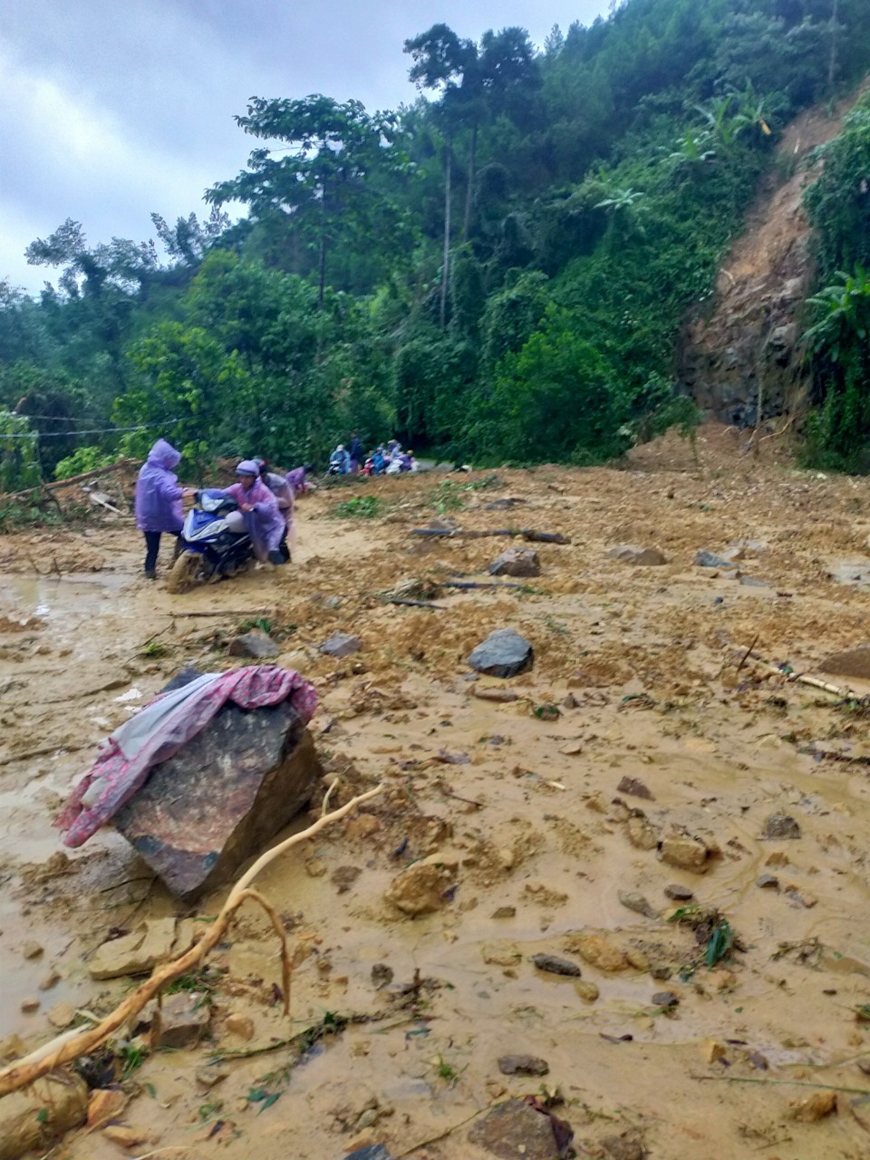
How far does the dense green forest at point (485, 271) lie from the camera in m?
15.7

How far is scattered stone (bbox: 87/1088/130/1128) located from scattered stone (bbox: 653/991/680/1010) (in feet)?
4.72

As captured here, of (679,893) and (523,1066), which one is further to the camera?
(679,893)

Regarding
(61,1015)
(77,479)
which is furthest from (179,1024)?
(77,479)

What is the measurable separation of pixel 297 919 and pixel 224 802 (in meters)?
0.51

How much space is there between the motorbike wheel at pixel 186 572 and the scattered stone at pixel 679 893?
5526 mm

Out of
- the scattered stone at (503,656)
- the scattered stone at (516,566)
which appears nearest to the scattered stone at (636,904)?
the scattered stone at (503,656)

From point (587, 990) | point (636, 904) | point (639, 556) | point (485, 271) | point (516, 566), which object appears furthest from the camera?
point (485, 271)

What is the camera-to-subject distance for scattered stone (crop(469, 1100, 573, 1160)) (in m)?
1.93

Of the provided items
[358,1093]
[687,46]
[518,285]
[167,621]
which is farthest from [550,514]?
[687,46]

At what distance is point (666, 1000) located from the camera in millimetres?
2451

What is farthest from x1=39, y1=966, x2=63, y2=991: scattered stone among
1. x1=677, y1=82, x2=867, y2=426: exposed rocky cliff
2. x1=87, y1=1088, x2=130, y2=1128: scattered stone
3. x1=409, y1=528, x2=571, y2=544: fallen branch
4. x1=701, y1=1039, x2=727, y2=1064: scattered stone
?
x1=677, y1=82, x2=867, y2=426: exposed rocky cliff

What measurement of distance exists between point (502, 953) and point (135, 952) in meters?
1.16

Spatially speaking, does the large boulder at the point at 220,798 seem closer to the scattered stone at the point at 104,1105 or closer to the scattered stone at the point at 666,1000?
the scattered stone at the point at 104,1105

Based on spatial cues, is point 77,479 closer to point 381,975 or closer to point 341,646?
point 341,646
